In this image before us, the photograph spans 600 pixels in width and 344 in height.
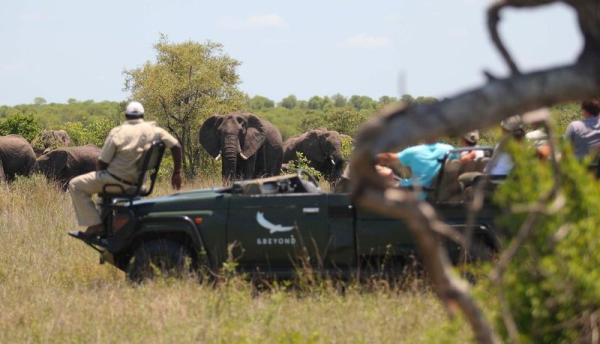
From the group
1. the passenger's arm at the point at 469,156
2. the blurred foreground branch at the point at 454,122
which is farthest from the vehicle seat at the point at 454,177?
the blurred foreground branch at the point at 454,122

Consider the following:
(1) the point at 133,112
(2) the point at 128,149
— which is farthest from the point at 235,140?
(2) the point at 128,149

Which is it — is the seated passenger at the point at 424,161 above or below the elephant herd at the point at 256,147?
above

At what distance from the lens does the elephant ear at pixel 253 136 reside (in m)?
27.6

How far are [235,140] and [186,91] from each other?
25.5ft

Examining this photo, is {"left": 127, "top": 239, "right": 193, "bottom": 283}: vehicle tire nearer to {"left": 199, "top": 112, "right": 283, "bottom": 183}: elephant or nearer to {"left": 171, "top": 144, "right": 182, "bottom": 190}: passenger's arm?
{"left": 171, "top": 144, "right": 182, "bottom": 190}: passenger's arm

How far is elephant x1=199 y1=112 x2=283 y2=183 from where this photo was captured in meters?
26.6

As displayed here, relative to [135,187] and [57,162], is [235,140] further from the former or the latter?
[135,187]

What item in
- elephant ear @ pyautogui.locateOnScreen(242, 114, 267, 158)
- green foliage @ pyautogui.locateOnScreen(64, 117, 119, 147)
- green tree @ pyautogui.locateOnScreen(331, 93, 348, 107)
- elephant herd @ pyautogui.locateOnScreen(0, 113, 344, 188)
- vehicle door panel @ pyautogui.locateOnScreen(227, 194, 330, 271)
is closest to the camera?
vehicle door panel @ pyautogui.locateOnScreen(227, 194, 330, 271)

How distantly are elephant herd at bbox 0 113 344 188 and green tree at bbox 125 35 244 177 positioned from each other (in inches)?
113

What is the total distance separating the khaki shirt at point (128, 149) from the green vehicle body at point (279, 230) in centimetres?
54

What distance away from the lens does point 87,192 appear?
10.5m

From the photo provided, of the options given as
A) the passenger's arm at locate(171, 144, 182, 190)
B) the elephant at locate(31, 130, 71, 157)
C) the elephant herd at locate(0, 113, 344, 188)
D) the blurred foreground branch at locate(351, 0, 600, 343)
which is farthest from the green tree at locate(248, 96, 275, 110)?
the blurred foreground branch at locate(351, 0, 600, 343)

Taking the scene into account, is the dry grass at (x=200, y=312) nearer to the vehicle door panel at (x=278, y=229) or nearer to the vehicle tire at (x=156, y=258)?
the vehicle tire at (x=156, y=258)

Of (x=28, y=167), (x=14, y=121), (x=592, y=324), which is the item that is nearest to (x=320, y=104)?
(x=14, y=121)
